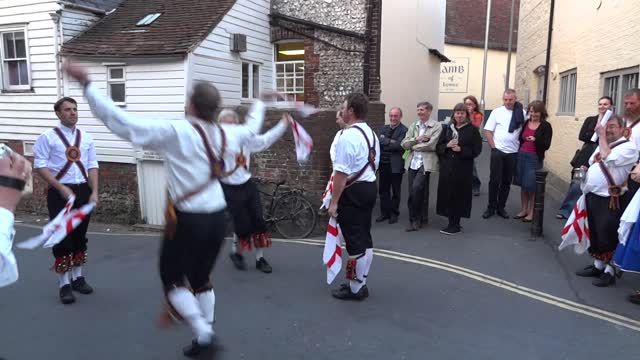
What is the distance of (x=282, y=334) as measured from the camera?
4277 millimetres

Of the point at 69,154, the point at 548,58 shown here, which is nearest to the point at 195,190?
the point at 69,154

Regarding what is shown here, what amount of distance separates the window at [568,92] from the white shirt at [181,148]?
33.6ft

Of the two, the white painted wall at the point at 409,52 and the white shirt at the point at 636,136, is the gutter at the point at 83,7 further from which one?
the white shirt at the point at 636,136

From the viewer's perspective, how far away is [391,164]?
8.08m

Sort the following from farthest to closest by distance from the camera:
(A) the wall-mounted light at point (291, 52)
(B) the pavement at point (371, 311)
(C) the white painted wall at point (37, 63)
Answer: (A) the wall-mounted light at point (291, 52), (C) the white painted wall at point (37, 63), (B) the pavement at point (371, 311)

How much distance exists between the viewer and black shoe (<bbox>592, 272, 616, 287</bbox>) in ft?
17.7

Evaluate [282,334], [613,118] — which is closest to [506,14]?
[613,118]

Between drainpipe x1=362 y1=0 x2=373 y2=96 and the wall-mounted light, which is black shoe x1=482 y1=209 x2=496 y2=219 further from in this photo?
the wall-mounted light

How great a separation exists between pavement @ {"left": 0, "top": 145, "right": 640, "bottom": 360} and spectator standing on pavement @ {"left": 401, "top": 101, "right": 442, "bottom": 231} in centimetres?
91

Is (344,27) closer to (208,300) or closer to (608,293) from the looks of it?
(608,293)

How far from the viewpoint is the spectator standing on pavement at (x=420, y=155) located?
7.36 metres

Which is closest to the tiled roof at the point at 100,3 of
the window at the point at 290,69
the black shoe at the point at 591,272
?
the window at the point at 290,69

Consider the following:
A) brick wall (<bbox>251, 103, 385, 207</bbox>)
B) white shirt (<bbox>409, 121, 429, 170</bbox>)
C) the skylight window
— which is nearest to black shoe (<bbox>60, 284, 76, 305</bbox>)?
brick wall (<bbox>251, 103, 385, 207</bbox>)

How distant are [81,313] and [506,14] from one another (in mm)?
35270
